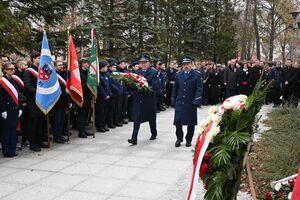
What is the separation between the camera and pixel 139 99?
387 inches

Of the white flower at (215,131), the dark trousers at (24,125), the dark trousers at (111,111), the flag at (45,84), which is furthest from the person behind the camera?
the dark trousers at (111,111)

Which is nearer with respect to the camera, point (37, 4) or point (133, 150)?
point (133, 150)

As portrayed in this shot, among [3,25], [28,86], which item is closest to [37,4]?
[3,25]

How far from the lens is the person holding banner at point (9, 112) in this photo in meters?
8.30

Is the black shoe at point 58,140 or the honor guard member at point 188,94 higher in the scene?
the honor guard member at point 188,94

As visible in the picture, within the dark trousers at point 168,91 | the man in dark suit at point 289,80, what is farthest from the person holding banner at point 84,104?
the man in dark suit at point 289,80

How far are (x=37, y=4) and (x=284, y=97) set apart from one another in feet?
33.7

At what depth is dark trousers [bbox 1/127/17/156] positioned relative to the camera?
8328mm

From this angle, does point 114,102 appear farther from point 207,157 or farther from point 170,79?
point 207,157

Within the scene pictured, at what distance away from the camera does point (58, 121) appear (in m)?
9.84

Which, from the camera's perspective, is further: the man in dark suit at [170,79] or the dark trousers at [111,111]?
the man in dark suit at [170,79]

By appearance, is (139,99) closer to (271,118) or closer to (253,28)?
(271,118)

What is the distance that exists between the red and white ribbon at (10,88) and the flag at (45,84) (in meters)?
0.50

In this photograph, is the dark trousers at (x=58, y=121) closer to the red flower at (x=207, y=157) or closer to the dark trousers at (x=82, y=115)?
the dark trousers at (x=82, y=115)
